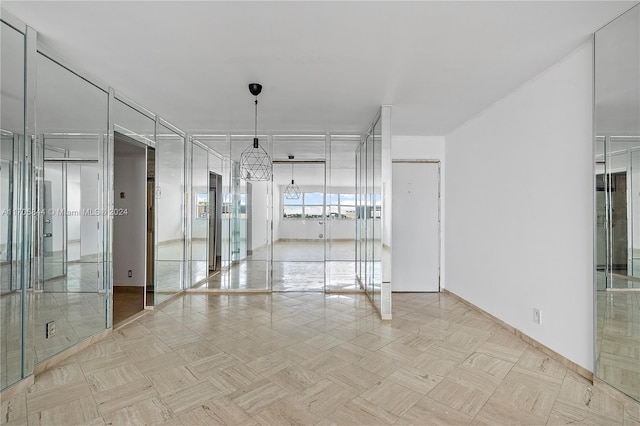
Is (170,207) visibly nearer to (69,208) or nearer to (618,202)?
(69,208)

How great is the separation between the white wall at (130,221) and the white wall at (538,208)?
4978mm

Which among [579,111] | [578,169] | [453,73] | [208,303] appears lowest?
[208,303]

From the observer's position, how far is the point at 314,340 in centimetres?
313

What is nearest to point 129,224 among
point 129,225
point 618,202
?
point 129,225

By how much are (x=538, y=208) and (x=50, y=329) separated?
15.2 feet

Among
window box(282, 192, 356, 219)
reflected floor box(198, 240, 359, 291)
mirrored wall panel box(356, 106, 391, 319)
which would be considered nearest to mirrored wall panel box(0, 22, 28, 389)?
reflected floor box(198, 240, 359, 291)

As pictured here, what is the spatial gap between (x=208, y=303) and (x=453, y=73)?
4204 millimetres

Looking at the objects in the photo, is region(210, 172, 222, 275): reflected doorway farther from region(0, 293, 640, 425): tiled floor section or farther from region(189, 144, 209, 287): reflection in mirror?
region(0, 293, 640, 425): tiled floor section

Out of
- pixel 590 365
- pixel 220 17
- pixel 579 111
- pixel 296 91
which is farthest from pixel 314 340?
pixel 579 111

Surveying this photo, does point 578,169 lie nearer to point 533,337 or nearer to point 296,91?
point 533,337

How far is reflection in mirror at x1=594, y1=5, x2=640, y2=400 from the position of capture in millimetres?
2059

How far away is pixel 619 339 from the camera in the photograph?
7.07 feet

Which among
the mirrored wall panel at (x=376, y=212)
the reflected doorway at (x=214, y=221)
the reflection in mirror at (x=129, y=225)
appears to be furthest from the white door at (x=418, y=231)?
the reflection in mirror at (x=129, y=225)

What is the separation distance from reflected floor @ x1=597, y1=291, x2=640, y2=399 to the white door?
Result: 2825mm
